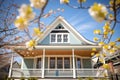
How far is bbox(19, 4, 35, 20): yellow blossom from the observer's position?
1220 millimetres

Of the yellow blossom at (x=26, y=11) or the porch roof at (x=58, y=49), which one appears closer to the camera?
the yellow blossom at (x=26, y=11)

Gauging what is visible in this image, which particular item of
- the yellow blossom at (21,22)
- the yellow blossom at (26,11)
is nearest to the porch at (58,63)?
the yellow blossom at (21,22)

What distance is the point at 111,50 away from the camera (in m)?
3.48

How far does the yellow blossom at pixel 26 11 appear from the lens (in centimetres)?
122

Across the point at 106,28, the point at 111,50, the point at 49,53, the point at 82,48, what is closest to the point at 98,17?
the point at 106,28

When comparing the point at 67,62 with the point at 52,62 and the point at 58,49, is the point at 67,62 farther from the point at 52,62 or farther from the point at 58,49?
the point at 58,49

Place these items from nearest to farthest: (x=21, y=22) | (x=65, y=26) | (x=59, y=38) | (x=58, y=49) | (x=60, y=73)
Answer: (x=21, y=22) < (x=60, y=73) < (x=58, y=49) < (x=59, y=38) < (x=65, y=26)

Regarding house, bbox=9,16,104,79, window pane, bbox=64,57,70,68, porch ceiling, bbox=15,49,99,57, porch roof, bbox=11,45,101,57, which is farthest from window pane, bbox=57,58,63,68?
porch roof, bbox=11,45,101,57

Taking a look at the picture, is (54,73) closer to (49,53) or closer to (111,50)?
(49,53)

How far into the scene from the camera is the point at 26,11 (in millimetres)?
1250

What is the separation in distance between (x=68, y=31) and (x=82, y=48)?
10.5 feet

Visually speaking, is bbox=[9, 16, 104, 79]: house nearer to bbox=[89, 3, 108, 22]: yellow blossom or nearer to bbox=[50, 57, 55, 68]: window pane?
bbox=[50, 57, 55, 68]: window pane

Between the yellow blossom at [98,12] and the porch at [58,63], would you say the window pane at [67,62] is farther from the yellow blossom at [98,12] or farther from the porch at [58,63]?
the yellow blossom at [98,12]

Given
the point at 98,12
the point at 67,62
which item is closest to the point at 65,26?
the point at 67,62
